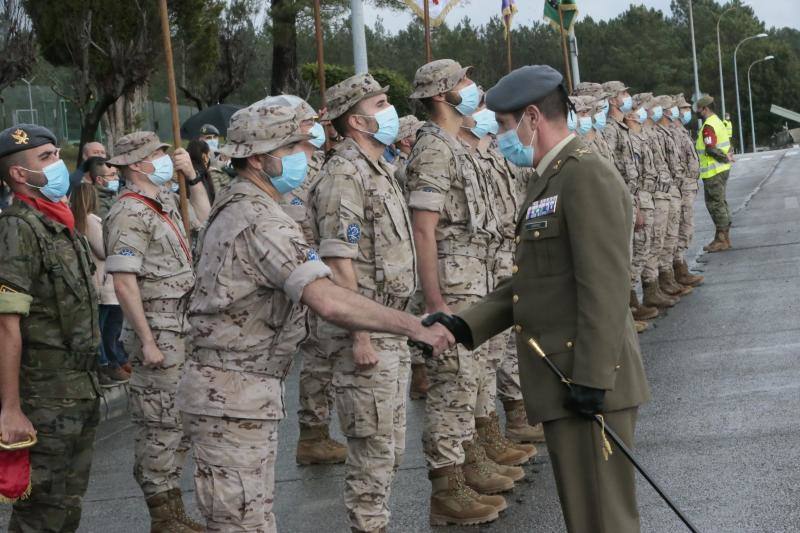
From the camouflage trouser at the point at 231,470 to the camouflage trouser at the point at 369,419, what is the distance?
105cm

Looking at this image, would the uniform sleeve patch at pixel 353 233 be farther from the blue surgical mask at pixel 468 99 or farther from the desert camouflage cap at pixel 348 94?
the blue surgical mask at pixel 468 99

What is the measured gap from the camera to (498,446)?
24.5ft

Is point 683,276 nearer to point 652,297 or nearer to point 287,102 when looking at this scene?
point 652,297

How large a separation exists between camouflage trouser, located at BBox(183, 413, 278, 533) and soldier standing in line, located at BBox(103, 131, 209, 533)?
1.84m

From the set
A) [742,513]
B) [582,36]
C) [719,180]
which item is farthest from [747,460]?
[582,36]

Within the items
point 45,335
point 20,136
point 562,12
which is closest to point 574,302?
point 45,335

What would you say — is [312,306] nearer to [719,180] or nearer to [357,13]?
[357,13]

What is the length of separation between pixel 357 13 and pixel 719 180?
6.34 m

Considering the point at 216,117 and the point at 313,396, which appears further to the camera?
the point at 216,117

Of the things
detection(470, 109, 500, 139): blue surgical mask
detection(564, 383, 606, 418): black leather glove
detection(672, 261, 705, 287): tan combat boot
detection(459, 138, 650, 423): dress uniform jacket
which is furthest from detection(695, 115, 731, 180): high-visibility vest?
detection(564, 383, 606, 418): black leather glove

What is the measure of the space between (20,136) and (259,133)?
141cm

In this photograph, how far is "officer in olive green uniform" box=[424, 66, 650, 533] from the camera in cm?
416

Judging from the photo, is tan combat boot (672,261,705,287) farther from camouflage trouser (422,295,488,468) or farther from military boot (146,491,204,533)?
military boot (146,491,204,533)

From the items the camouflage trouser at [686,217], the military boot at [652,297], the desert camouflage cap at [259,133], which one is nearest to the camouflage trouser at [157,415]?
the desert camouflage cap at [259,133]
